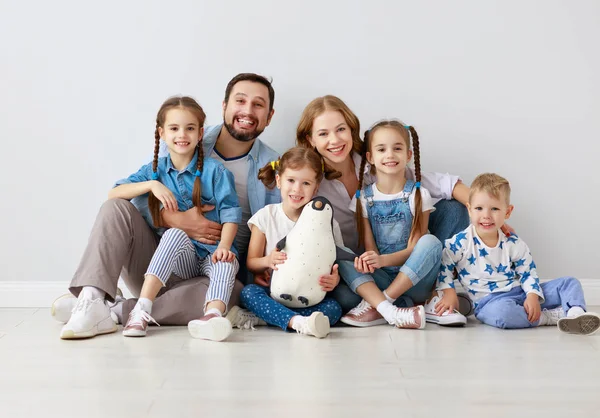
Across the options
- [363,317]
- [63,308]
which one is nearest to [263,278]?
[363,317]

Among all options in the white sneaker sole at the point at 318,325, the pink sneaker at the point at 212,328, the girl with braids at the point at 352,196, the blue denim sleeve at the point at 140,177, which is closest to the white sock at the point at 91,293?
the pink sneaker at the point at 212,328

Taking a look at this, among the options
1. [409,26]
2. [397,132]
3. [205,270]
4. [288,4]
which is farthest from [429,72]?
[205,270]

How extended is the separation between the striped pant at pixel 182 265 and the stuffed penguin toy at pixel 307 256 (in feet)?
0.53

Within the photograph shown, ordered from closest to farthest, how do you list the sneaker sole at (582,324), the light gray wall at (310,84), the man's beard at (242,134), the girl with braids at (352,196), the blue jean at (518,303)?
the sneaker sole at (582,324), the blue jean at (518,303), the girl with braids at (352,196), the man's beard at (242,134), the light gray wall at (310,84)

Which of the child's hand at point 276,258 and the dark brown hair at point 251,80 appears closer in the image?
the child's hand at point 276,258

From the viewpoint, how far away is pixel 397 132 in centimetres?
268

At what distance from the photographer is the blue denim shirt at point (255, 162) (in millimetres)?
2801

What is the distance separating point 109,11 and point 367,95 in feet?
3.50

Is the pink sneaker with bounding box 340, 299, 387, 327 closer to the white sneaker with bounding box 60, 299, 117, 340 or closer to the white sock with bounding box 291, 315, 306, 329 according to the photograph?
the white sock with bounding box 291, 315, 306, 329

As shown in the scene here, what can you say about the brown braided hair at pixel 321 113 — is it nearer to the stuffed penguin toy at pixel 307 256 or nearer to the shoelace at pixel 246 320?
the stuffed penguin toy at pixel 307 256

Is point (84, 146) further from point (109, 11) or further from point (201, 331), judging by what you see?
point (201, 331)

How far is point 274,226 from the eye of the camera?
8.61ft

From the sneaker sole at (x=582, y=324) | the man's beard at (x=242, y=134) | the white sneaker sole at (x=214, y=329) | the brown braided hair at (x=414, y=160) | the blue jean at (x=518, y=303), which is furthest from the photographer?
the man's beard at (x=242, y=134)

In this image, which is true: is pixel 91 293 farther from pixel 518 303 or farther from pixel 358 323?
pixel 518 303
